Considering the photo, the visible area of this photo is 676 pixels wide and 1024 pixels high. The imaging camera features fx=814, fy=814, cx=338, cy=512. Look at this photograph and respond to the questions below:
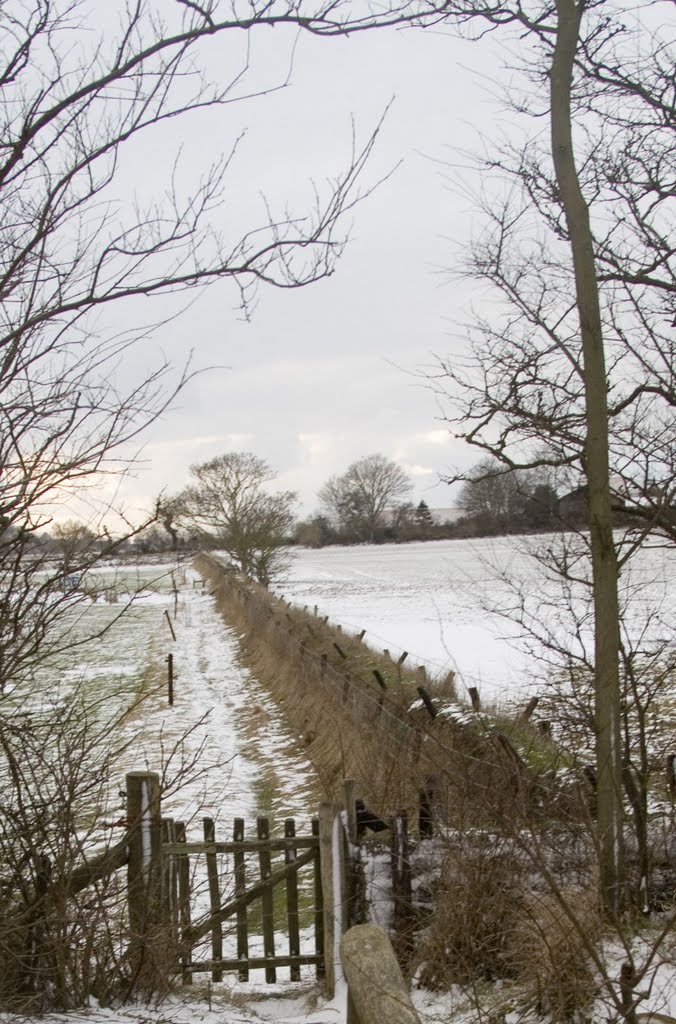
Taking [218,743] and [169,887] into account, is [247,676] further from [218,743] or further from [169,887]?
[169,887]

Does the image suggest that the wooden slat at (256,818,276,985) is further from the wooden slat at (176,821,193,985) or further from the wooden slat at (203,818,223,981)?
the wooden slat at (176,821,193,985)

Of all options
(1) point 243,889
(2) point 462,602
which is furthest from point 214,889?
(2) point 462,602

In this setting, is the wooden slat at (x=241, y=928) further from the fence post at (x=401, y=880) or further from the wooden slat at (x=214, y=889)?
the fence post at (x=401, y=880)

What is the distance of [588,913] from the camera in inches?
177

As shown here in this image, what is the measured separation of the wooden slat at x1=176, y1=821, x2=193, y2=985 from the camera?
14.9 feet

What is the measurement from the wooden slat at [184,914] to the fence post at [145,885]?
0.12m

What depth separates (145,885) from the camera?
4.69 meters

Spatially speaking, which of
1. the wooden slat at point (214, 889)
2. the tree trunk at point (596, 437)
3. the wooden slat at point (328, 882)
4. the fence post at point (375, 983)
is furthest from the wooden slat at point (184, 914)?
the tree trunk at point (596, 437)

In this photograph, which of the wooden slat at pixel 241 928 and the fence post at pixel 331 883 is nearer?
the fence post at pixel 331 883

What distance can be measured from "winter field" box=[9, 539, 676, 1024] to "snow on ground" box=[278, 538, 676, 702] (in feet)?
0.26

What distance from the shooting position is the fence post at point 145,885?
4.34m

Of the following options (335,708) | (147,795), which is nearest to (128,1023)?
(147,795)

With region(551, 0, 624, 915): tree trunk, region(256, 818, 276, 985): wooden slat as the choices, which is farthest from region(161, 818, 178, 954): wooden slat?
region(551, 0, 624, 915): tree trunk

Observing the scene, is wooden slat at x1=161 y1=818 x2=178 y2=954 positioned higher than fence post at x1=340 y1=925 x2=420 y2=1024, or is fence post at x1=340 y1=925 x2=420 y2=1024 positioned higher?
fence post at x1=340 y1=925 x2=420 y2=1024
